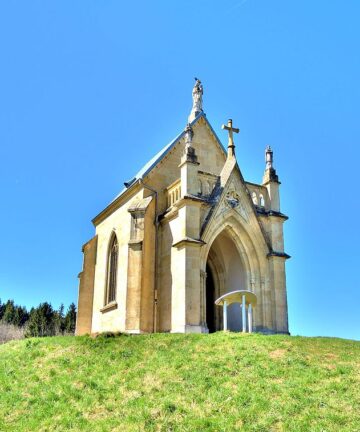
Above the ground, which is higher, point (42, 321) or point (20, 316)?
point (20, 316)

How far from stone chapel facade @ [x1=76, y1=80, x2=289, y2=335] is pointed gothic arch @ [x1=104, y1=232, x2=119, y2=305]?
54 millimetres

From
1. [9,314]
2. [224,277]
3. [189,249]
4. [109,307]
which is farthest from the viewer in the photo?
[9,314]

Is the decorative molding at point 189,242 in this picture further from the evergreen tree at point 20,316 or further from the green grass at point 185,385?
the evergreen tree at point 20,316

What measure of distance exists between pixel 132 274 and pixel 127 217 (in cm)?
428

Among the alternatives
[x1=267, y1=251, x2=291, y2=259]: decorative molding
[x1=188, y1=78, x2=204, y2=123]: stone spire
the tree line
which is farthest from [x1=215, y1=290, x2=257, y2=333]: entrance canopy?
the tree line

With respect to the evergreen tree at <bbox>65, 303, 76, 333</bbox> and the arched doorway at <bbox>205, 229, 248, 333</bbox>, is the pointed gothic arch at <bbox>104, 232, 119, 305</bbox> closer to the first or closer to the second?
the arched doorway at <bbox>205, 229, 248, 333</bbox>

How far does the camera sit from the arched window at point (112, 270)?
1081 inches

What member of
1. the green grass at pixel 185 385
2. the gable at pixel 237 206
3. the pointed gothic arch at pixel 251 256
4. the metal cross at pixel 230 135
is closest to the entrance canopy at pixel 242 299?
the green grass at pixel 185 385

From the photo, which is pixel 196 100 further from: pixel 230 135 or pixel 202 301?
pixel 202 301

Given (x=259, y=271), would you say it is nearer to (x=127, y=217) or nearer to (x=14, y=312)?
(x=127, y=217)

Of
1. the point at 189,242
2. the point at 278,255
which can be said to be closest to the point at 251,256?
the point at 278,255

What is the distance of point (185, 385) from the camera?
45.7ft

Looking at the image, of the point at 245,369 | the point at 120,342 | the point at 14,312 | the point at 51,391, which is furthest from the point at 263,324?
the point at 14,312

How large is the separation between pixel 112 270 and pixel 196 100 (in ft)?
37.9
